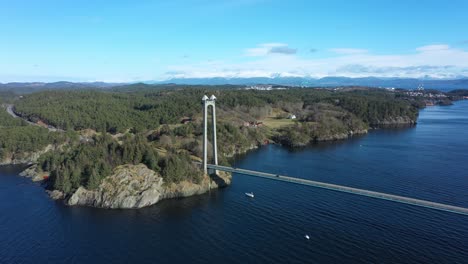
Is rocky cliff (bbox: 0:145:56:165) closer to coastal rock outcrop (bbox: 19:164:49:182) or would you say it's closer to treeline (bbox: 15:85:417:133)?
coastal rock outcrop (bbox: 19:164:49:182)

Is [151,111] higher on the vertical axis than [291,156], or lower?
higher

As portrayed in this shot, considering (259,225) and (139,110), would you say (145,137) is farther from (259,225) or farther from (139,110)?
(259,225)

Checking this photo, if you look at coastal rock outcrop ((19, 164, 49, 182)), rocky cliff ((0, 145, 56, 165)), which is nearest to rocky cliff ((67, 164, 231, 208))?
coastal rock outcrop ((19, 164, 49, 182))

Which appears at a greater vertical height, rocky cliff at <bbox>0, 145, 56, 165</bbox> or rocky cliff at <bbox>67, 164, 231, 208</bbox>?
rocky cliff at <bbox>67, 164, 231, 208</bbox>

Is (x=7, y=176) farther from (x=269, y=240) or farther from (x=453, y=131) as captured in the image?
(x=453, y=131)

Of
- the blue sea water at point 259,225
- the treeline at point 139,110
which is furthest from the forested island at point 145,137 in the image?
the blue sea water at point 259,225

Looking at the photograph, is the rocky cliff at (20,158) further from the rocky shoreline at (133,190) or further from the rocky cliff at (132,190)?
the rocky cliff at (132,190)

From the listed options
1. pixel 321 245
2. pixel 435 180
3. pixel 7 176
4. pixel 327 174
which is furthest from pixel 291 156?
pixel 7 176
